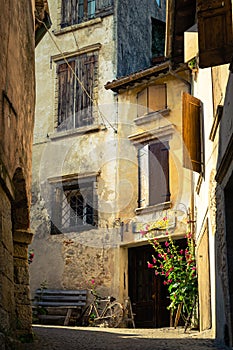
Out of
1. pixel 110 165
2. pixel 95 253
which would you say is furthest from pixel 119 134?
pixel 95 253

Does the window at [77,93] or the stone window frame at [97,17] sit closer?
the window at [77,93]

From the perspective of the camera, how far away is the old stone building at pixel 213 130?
606cm

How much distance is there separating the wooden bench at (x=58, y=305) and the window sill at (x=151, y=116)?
4.61 metres

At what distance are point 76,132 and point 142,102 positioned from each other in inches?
84.6

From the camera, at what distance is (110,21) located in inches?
651

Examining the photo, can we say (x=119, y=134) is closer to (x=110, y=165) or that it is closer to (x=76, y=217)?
(x=110, y=165)

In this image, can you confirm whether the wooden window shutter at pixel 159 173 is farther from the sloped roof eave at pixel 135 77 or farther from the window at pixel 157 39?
the window at pixel 157 39

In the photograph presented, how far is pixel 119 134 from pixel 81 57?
3.03 m

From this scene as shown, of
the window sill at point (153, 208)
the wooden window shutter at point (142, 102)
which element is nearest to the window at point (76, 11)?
the wooden window shutter at point (142, 102)

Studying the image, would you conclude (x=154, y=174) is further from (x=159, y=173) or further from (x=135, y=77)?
(x=135, y=77)

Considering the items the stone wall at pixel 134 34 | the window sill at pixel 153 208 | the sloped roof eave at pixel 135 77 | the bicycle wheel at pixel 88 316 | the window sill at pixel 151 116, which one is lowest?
the bicycle wheel at pixel 88 316

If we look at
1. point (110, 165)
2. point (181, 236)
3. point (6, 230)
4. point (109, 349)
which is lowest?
point (109, 349)

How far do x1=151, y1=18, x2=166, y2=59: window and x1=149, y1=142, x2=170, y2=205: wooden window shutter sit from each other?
4.73m

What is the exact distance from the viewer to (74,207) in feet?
51.7
